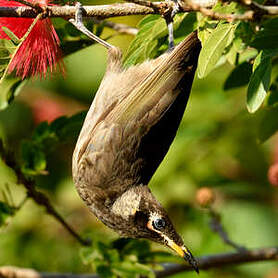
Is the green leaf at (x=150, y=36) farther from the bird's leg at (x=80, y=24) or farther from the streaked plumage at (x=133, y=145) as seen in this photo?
the bird's leg at (x=80, y=24)

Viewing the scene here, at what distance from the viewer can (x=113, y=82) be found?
3.50 meters

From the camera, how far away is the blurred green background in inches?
Result: 184

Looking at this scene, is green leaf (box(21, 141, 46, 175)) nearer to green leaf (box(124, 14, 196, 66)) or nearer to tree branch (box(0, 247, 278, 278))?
tree branch (box(0, 247, 278, 278))

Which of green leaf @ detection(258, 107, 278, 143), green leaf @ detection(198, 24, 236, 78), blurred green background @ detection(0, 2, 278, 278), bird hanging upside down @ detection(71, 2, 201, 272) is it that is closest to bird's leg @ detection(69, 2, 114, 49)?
bird hanging upside down @ detection(71, 2, 201, 272)

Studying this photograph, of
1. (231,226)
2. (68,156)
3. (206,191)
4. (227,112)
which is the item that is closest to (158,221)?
(206,191)

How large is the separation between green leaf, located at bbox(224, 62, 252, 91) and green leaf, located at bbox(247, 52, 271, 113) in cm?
74

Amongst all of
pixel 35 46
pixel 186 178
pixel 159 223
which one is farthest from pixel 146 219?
pixel 186 178

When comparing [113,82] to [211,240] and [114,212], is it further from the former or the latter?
[211,240]

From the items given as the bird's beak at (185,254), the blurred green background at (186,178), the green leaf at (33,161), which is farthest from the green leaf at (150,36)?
the blurred green background at (186,178)

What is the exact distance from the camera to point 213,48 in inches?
103

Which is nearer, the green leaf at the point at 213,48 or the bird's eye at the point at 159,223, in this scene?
the green leaf at the point at 213,48

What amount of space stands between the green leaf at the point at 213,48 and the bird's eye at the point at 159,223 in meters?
0.96

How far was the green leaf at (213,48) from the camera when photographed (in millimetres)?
2602

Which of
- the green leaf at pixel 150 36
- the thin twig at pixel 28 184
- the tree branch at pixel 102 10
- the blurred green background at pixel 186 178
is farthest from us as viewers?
the blurred green background at pixel 186 178
